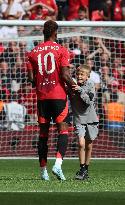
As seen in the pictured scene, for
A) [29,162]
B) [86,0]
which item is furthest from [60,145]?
[86,0]

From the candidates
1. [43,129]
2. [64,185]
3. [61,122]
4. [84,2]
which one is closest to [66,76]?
[61,122]

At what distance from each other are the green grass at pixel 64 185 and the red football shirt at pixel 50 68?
1.11 meters

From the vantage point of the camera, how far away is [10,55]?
56.2 ft

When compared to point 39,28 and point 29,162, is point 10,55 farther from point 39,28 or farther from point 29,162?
point 29,162

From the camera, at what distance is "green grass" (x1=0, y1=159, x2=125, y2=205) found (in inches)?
345

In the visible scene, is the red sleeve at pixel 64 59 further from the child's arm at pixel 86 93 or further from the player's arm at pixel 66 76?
the child's arm at pixel 86 93

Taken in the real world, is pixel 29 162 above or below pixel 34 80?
below

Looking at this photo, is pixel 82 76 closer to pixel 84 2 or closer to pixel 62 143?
pixel 62 143

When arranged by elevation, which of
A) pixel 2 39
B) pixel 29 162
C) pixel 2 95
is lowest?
pixel 29 162

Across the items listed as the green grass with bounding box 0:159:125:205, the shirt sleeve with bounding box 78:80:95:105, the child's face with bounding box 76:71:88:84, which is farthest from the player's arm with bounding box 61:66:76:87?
the green grass with bounding box 0:159:125:205

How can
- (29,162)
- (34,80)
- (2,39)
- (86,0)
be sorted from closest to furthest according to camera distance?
(34,80) < (29,162) < (2,39) < (86,0)

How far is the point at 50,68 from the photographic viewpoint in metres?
11.6

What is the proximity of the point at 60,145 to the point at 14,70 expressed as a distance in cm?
565

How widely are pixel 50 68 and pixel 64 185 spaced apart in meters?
1.64
